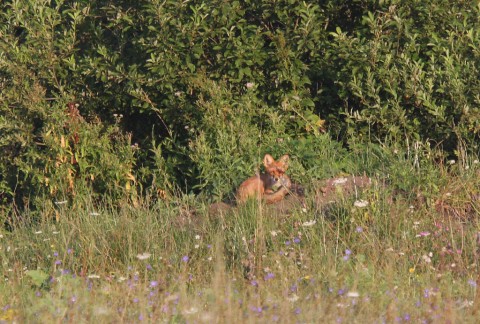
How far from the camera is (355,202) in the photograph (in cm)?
779

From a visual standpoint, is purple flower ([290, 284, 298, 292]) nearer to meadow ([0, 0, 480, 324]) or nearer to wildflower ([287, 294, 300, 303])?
wildflower ([287, 294, 300, 303])

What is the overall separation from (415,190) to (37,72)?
192 inches

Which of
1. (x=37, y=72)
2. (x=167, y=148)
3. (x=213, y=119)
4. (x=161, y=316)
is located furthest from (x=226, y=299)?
(x=37, y=72)

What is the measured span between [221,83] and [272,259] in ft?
12.3

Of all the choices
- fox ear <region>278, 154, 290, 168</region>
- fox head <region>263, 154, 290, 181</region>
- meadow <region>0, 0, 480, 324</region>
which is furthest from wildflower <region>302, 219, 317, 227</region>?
fox ear <region>278, 154, 290, 168</region>

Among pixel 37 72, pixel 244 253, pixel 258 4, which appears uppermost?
pixel 258 4

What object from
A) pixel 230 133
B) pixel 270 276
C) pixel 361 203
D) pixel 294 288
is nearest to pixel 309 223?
pixel 361 203

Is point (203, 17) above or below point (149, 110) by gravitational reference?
above

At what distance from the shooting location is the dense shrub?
1012 cm

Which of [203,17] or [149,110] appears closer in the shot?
[203,17]

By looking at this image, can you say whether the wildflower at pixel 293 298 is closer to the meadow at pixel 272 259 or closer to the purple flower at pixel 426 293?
the meadow at pixel 272 259

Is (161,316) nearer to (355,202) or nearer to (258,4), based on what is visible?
(355,202)

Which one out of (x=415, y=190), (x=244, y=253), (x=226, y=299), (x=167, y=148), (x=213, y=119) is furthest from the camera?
Answer: (x=167, y=148)

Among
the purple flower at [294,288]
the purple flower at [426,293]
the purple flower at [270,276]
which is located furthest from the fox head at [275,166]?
the purple flower at [426,293]
